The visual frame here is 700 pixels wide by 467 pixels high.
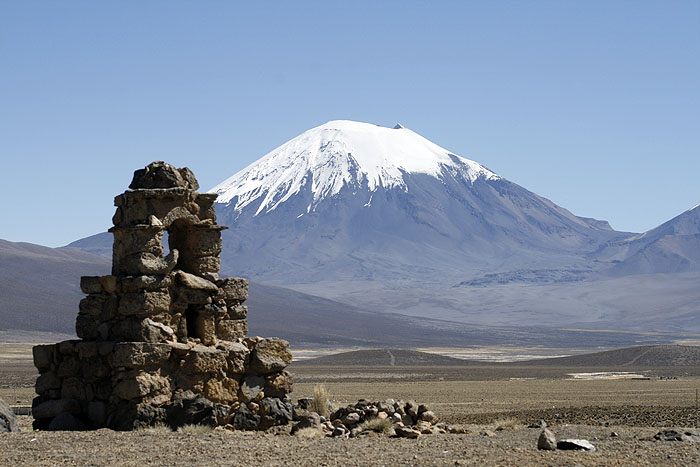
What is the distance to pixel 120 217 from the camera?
18.4m

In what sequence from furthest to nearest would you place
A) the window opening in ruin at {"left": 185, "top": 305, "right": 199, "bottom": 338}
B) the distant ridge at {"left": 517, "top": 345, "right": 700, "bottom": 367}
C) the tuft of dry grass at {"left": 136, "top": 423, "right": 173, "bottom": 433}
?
the distant ridge at {"left": 517, "top": 345, "right": 700, "bottom": 367}
the window opening in ruin at {"left": 185, "top": 305, "right": 199, "bottom": 338}
the tuft of dry grass at {"left": 136, "top": 423, "right": 173, "bottom": 433}

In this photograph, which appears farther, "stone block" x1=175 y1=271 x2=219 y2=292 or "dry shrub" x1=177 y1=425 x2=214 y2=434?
"stone block" x1=175 y1=271 x2=219 y2=292

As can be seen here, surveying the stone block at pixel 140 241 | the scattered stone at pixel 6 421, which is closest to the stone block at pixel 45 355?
the scattered stone at pixel 6 421

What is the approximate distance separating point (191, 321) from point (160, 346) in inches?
71.4

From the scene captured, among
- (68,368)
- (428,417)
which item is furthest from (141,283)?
(428,417)

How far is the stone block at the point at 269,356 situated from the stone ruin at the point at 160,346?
2cm

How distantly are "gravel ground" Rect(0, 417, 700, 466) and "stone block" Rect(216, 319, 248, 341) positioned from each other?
3.08m

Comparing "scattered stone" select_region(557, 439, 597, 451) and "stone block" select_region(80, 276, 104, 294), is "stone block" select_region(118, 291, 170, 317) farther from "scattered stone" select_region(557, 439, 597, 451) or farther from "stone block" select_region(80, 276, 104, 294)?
"scattered stone" select_region(557, 439, 597, 451)

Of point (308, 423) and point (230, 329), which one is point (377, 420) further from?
point (230, 329)

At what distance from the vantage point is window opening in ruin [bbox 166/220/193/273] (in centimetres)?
1927

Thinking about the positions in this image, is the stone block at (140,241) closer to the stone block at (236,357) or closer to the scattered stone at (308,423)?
the stone block at (236,357)

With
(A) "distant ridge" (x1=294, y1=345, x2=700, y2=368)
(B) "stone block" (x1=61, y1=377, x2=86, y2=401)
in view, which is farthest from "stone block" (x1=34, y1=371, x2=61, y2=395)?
(A) "distant ridge" (x1=294, y1=345, x2=700, y2=368)

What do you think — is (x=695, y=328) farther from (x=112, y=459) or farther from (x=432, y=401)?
(x=112, y=459)

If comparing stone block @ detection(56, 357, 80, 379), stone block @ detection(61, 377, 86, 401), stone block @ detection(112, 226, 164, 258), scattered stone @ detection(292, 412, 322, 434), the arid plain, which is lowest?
the arid plain
